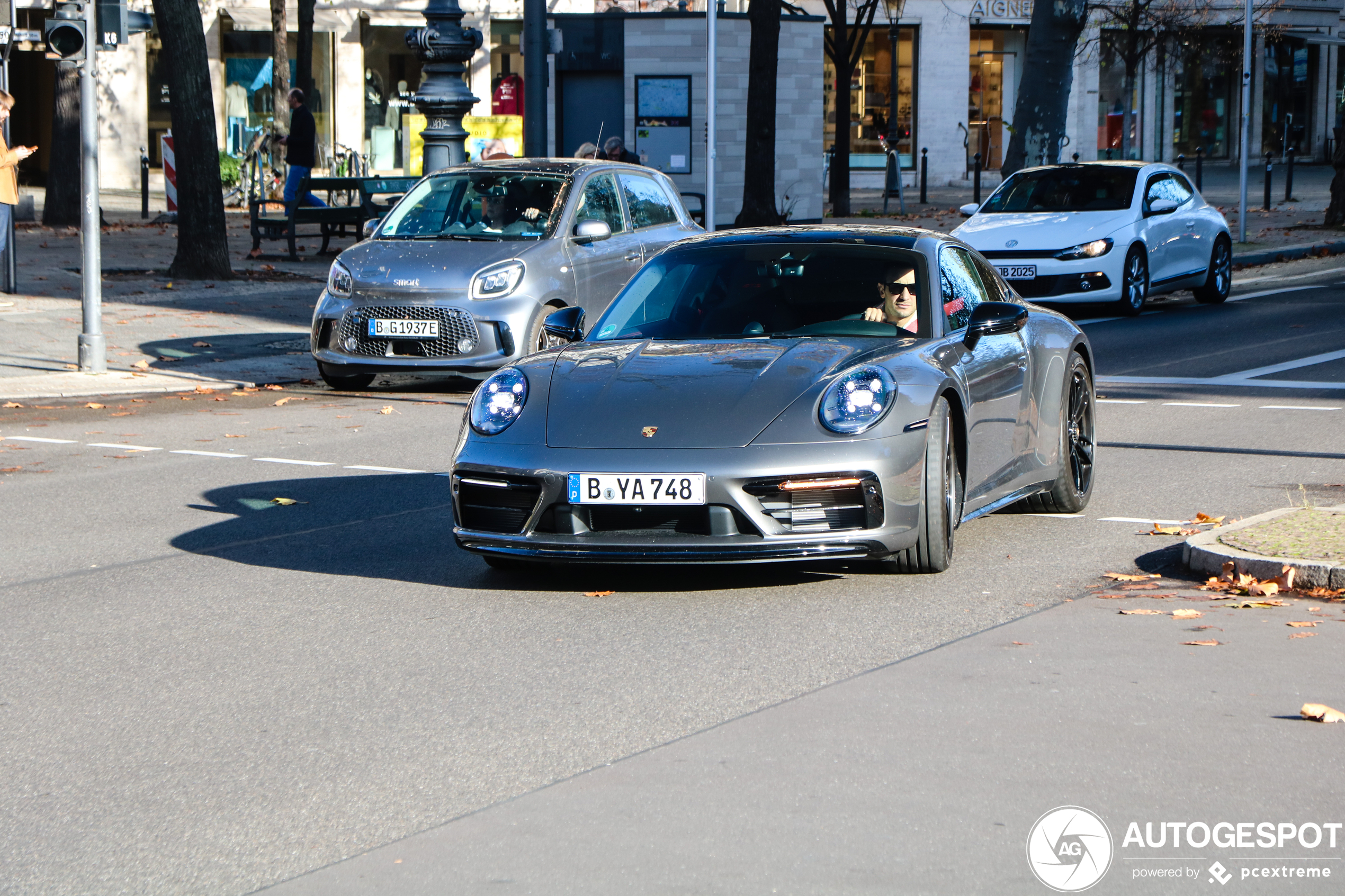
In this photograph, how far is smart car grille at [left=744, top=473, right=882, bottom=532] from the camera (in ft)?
20.4

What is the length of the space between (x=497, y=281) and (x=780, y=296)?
5.82 metres

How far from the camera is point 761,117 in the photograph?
27234 mm

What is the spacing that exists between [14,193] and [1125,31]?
34.3 m

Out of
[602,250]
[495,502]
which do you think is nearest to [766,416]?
[495,502]

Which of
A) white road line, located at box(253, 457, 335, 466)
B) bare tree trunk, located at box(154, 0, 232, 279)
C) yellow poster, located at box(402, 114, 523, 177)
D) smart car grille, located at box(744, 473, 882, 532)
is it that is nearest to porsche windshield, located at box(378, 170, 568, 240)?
white road line, located at box(253, 457, 335, 466)

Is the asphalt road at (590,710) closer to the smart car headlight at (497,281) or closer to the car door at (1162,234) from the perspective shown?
the smart car headlight at (497,281)

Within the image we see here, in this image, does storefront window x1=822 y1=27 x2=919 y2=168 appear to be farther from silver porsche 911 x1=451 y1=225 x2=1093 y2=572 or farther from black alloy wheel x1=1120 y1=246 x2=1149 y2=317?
silver porsche 911 x1=451 y1=225 x2=1093 y2=572

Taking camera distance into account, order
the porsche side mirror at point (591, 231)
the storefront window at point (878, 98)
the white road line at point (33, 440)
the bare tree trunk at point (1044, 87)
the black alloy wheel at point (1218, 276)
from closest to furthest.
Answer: the white road line at point (33, 440), the porsche side mirror at point (591, 231), the black alloy wheel at point (1218, 276), the bare tree trunk at point (1044, 87), the storefront window at point (878, 98)

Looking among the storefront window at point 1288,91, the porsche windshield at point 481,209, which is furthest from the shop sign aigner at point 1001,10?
the porsche windshield at point 481,209

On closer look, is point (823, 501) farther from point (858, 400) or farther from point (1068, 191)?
point (1068, 191)

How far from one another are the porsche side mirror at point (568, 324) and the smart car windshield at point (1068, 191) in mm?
12187

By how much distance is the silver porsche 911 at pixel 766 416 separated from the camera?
6.23 meters

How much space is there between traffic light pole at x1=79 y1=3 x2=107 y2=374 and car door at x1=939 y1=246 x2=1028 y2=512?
8.38m

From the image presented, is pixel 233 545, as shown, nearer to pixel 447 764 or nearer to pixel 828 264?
pixel 828 264
